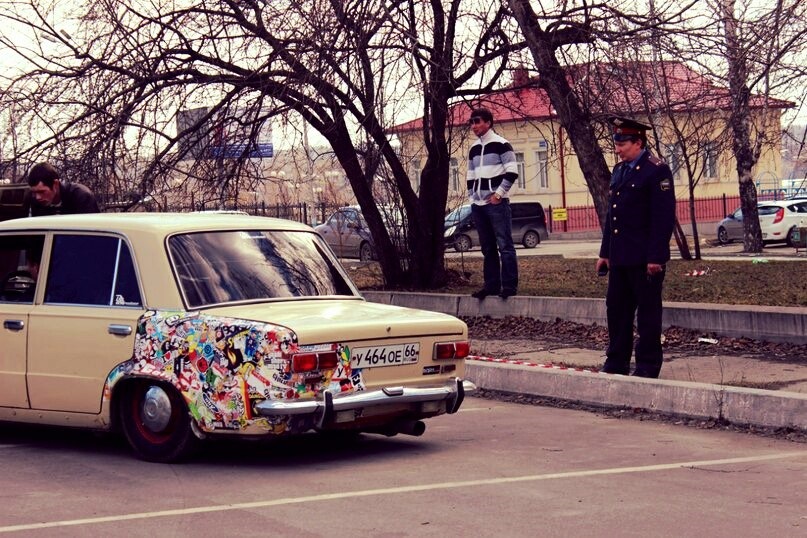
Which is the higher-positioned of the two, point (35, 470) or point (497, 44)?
point (497, 44)

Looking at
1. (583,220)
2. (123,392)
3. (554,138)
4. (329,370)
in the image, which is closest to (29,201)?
(123,392)

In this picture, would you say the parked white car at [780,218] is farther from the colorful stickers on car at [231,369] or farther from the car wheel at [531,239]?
the colorful stickers on car at [231,369]

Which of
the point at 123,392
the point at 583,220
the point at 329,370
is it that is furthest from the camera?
the point at 583,220

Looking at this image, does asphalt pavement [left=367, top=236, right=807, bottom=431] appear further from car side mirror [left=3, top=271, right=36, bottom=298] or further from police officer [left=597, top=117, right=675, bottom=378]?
car side mirror [left=3, top=271, right=36, bottom=298]

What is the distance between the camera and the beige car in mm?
7555

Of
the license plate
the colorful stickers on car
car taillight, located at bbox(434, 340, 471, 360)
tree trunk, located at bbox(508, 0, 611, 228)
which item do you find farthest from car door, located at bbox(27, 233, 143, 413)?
tree trunk, located at bbox(508, 0, 611, 228)

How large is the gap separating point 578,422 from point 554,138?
10.7 m

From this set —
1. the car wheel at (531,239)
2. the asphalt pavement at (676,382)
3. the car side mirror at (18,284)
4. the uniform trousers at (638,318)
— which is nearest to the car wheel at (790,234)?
the car wheel at (531,239)

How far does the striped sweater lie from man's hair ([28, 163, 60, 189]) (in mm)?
4899

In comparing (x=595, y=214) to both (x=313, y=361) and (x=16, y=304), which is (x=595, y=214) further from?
(x=313, y=361)

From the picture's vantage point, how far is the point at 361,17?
15.1 metres

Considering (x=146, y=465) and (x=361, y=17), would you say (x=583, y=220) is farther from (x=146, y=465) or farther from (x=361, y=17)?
(x=146, y=465)

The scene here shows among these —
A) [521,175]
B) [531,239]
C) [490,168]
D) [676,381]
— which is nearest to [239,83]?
[490,168]

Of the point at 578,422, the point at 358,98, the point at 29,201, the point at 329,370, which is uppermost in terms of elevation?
the point at 358,98
